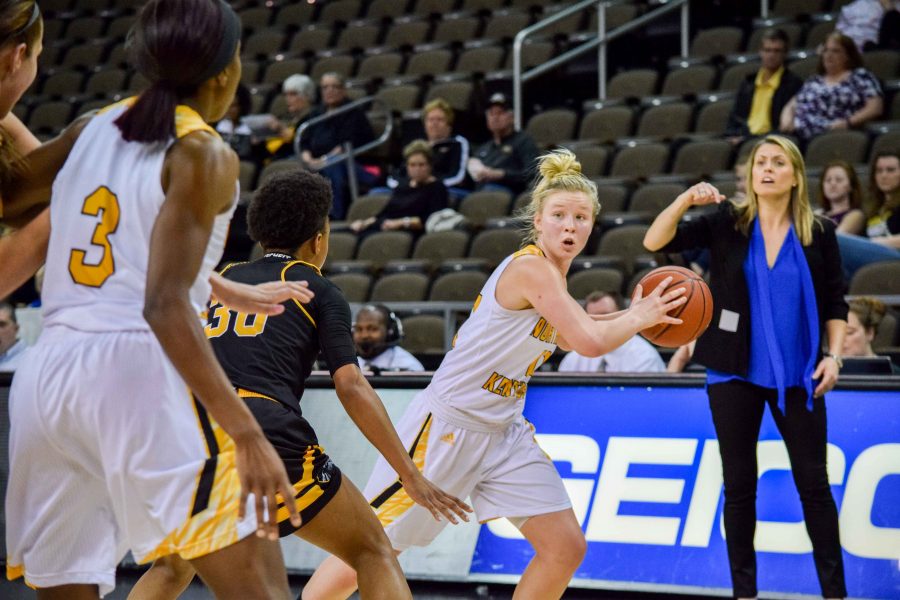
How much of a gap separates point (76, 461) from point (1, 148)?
0.72 meters

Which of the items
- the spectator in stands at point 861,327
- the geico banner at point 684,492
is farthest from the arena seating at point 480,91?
the geico banner at point 684,492

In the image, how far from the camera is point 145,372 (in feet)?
7.80

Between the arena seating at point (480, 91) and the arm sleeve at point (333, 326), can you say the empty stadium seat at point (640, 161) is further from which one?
the arm sleeve at point (333, 326)

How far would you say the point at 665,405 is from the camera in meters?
5.73

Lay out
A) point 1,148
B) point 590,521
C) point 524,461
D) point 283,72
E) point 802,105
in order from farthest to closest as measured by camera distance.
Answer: point 283,72
point 802,105
point 590,521
point 524,461
point 1,148

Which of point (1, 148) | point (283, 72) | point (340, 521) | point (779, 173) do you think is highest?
point (1, 148)

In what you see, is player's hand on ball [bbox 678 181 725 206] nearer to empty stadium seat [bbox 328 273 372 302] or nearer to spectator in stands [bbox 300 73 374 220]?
empty stadium seat [bbox 328 273 372 302]

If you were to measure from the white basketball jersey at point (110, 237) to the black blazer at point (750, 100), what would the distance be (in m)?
8.16

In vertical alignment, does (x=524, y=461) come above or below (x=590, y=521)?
above

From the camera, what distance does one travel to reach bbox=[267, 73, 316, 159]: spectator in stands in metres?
12.2

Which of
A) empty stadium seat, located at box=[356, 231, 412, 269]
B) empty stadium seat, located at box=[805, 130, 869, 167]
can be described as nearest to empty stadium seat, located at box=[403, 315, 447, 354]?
empty stadium seat, located at box=[356, 231, 412, 269]

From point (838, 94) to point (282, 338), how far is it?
7008 mm

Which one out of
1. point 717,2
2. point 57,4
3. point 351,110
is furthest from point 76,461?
point 57,4

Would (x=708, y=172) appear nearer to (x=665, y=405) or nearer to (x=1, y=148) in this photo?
(x=665, y=405)
